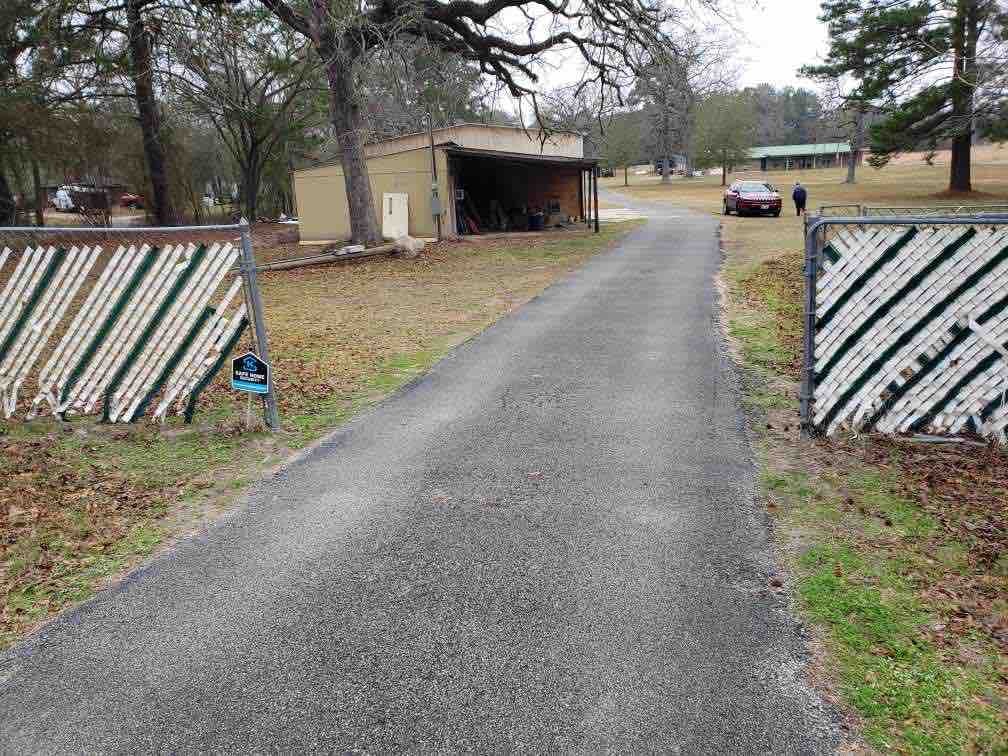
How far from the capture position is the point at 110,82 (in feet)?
68.9

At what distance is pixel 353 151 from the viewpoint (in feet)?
65.8

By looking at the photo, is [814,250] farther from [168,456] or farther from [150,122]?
[150,122]

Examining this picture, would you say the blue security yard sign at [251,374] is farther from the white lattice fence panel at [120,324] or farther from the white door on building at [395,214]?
the white door on building at [395,214]

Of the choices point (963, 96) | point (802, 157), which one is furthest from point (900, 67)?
point (802, 157)

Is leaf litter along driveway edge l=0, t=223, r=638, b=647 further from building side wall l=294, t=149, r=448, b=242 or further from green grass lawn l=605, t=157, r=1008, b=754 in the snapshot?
building side wall l=294, t=149, r=448, b=242

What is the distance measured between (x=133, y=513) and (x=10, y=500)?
3.40 feet

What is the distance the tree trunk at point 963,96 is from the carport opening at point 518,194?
12.5 metres

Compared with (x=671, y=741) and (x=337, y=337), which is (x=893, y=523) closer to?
(x=671, y=741)

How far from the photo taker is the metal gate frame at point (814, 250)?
15.8 ft

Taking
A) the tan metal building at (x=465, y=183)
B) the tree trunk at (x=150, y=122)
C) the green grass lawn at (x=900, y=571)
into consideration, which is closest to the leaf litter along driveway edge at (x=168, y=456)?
the green grass lawn at (x=900, y=571)

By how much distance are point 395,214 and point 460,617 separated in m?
22.7

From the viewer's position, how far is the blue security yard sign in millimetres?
6160

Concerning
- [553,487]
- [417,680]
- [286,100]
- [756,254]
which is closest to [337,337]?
[553,487]

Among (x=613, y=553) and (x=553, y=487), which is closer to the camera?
(x=613, y=553)
